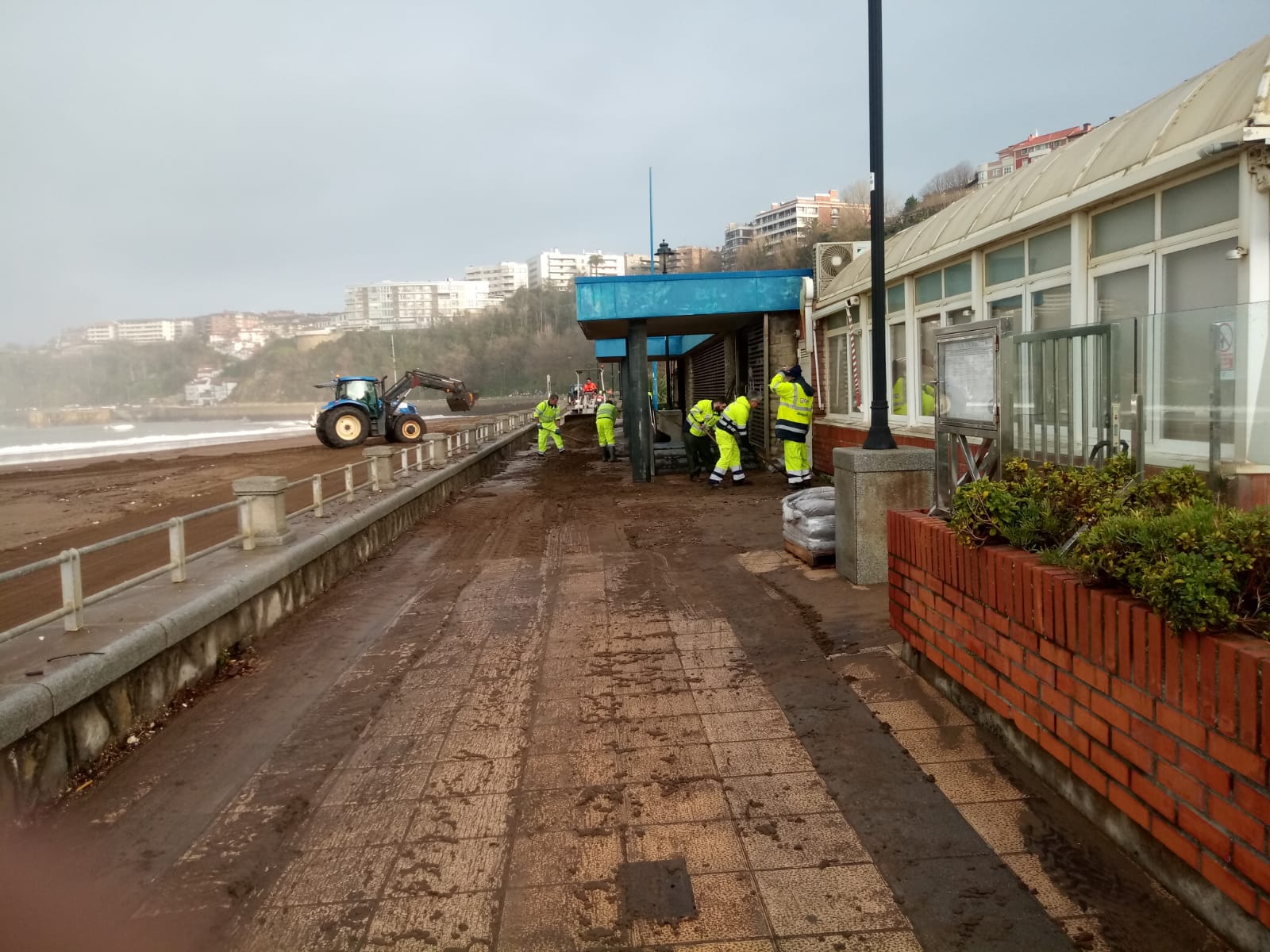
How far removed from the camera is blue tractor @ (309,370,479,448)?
103 ft

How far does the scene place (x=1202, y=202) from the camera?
18.7ft

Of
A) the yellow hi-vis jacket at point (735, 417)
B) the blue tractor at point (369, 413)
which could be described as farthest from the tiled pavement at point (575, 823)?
the blue tractor at point (369, 413)

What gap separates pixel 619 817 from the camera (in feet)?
12.9

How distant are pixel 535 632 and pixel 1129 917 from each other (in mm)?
4703

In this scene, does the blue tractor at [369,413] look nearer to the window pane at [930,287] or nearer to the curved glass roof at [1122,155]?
the window pane at [930,287]

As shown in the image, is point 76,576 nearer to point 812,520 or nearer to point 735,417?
point 812,520

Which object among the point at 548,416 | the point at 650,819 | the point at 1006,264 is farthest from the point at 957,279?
the point at 548,416

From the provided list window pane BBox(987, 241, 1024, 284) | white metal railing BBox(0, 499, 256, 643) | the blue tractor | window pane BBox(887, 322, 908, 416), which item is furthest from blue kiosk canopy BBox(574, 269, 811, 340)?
the blue tractor

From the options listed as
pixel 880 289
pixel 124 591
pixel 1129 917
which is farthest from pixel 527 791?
pixel 880 289

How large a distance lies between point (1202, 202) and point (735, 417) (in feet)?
32.4

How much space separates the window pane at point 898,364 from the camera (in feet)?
38.5

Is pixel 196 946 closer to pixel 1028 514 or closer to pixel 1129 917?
pixel 1129 917

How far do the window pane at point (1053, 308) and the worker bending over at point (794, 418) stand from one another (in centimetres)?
549

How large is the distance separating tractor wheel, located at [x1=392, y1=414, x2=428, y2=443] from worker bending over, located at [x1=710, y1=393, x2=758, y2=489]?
18875mm
